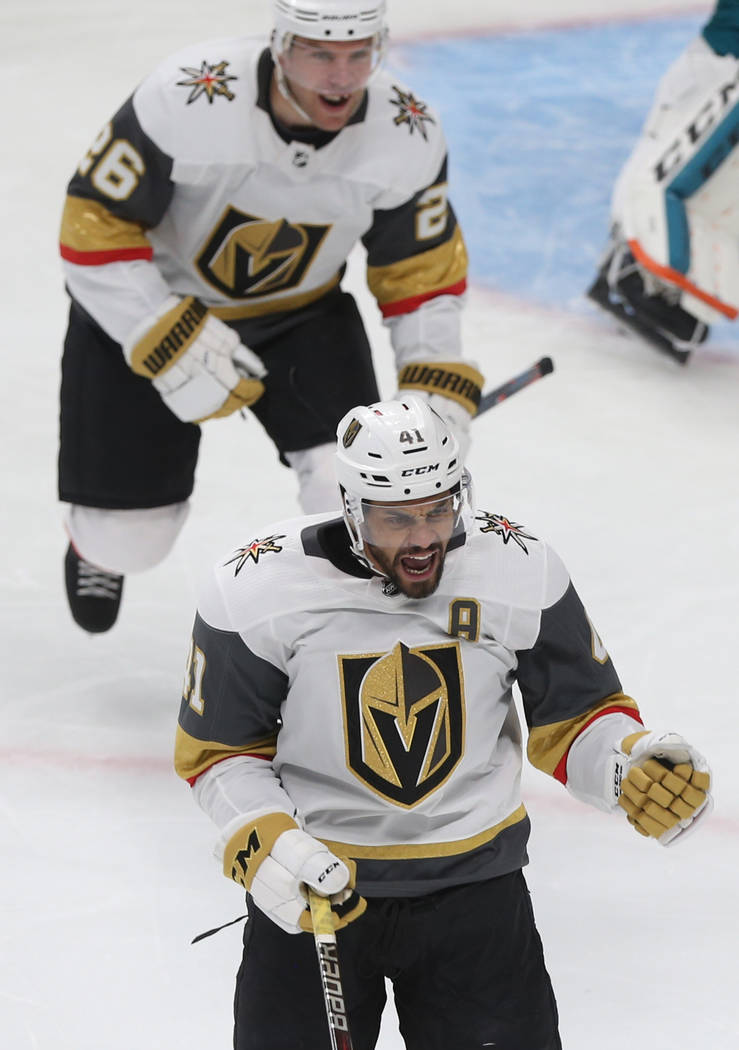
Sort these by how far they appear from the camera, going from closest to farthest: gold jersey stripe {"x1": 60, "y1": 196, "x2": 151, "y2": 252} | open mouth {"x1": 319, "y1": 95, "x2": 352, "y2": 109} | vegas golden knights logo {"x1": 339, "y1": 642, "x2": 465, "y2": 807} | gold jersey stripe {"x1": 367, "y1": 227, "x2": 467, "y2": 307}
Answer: vegas golden knights logo {"x1": 339, "y1": 642, "x2": 465, "y2": 807}
open mouth {"x1": 319, "y1": 95, "x2": 352, "y2": 109}
gold jersey stripe {"x1": 60, "y1": 196, "x2": 151, "y2": 252}
gold jersey stripe {"x1": 367, "y1": 227, "x2": 467, "y2": 307}

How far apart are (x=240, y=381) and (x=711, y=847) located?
42.8 inches

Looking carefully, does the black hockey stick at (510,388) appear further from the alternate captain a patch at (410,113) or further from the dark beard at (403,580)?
the dark beard at (403,580)

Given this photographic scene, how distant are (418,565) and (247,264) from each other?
1.12 metres

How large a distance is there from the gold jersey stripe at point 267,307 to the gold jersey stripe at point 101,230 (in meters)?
0.24

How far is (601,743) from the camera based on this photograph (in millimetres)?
1991

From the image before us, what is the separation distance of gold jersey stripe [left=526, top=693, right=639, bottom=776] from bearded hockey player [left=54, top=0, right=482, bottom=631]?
2.81ft

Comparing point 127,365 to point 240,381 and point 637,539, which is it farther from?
point 637,539

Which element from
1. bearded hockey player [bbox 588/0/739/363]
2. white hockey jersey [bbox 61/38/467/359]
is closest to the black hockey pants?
white hockey jersey [bbox 61/38/467/359]

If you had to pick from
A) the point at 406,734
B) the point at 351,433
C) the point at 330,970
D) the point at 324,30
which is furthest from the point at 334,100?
the point at 330,970

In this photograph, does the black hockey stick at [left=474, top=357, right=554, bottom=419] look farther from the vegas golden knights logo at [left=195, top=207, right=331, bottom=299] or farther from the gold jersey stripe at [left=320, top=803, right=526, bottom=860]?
the gold jersey stripe at [left=320, top=803, right=526, bottom=860]

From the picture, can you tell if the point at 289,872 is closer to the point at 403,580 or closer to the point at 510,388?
the point at 403,580

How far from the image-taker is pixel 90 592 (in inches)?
126

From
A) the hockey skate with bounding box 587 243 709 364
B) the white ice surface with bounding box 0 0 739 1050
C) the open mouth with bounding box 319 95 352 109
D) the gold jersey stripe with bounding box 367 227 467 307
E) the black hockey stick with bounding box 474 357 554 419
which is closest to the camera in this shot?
the white ice surface with bounding box 0 0 739 1050

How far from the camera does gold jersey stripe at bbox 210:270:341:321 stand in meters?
2.98
